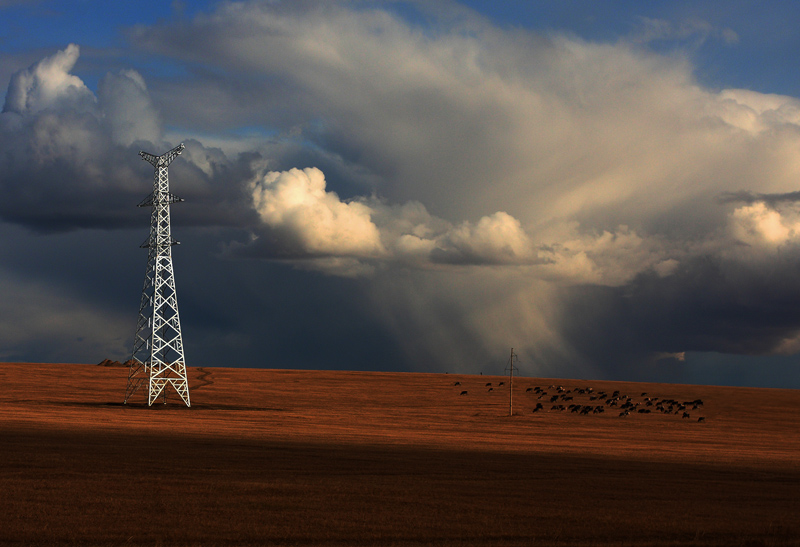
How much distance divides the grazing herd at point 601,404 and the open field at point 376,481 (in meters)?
19.3

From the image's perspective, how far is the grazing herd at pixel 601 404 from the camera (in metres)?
91.9

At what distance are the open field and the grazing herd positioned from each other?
1930 centimetres


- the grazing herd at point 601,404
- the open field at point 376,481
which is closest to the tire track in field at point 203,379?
the open field at point 376,481

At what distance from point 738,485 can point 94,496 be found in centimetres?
2481

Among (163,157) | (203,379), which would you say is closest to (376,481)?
(163,157)

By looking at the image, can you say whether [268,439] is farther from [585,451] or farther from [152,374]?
[152,374]

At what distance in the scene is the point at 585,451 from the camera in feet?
147

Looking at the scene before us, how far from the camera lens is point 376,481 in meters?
28.4

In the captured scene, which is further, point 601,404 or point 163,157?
point 601,404

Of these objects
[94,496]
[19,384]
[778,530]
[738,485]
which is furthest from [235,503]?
[19,384]

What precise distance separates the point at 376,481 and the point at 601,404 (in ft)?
264

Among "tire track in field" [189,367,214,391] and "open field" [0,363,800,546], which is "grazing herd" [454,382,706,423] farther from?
"tire track in field" [189,367,214,391]

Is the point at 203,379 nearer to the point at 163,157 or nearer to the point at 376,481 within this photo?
the point at 163,157

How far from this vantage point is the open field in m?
19.6
